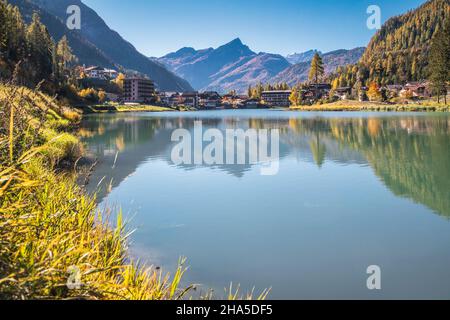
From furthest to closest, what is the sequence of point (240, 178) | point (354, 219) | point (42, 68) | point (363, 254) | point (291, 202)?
point (42, 68)
point (240, 178)
point (291, 202)
point (354, 219)
point (363, 254)

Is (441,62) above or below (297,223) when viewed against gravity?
above

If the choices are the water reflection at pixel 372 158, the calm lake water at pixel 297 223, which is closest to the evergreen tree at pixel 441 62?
the water reflection at pixel 372 158

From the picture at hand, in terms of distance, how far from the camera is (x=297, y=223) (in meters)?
13.1

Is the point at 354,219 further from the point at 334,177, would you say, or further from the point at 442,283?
the point at 334,177

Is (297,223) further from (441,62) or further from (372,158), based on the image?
(441,62)

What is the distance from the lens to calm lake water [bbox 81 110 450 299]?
886cm

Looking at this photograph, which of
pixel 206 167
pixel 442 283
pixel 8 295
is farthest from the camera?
pixel 206 167

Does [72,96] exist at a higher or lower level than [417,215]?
higher

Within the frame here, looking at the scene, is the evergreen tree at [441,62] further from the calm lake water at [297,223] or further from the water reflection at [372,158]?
the calm lake water at [297,223]

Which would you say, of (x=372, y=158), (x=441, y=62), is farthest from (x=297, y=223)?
(x=441, y=62)

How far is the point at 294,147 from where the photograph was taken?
35906 millimetres

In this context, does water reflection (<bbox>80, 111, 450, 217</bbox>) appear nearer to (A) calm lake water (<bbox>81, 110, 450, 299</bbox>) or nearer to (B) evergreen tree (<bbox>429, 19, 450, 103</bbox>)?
(A) calm lake water (<bbox>81, 110, 450, 299</bbox>)

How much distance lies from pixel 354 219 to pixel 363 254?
332cm
